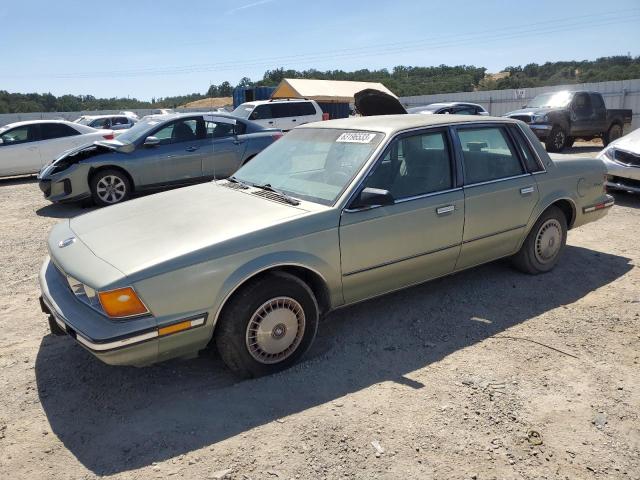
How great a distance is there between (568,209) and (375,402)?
324 cm

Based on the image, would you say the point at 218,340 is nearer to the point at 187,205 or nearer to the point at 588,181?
the point at 187,205

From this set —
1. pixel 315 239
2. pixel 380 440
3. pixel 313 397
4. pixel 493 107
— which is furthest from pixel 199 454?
pixel 493 107

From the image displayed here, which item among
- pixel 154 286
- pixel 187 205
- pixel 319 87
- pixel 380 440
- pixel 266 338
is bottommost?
pixel 380 440

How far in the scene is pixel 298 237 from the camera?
3232 mm

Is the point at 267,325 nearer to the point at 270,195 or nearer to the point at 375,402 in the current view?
the point at 375,402

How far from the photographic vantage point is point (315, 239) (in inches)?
130

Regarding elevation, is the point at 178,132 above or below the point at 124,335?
above

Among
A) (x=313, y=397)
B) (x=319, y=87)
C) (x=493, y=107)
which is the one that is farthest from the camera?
(x=319, y=87)

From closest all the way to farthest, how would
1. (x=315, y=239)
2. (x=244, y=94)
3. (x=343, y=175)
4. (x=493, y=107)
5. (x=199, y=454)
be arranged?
(x=199, y=454) < (x=315, y=239) < (x=343, y=175) < (x=493, y=107) < (x=244, y=94)

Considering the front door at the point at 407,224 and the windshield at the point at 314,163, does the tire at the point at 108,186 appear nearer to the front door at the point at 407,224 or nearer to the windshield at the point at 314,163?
the windshield at the point at 314,163

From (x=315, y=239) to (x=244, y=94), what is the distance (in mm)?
32844

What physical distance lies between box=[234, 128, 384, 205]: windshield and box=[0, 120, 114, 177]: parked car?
9.26 metres

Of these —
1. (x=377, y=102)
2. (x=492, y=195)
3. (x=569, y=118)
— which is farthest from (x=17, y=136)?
(x=569, y=118)

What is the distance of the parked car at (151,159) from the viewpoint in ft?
26.8
